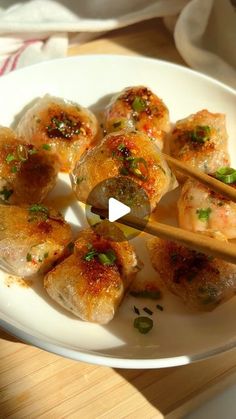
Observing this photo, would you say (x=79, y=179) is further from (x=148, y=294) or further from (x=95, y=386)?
(x=95, y=386)

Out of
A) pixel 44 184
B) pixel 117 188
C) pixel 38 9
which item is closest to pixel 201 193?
pixel 117 188

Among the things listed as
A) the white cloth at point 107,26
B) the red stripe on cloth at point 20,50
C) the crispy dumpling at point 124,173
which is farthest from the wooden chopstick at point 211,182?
the red stripe on cloth at point 20,50

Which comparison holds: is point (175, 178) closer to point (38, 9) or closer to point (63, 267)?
point (63, 267)

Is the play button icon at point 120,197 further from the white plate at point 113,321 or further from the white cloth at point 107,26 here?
the white cloth at point 107,26

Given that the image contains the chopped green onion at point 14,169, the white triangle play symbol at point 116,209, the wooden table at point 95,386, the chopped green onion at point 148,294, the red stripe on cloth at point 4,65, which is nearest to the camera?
the wooden table at point 95,386

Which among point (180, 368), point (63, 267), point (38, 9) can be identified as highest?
point (38, 9)

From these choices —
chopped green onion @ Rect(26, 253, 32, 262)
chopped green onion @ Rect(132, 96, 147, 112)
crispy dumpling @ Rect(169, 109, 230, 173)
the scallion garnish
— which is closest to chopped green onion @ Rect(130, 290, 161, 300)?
the scallion garnish
